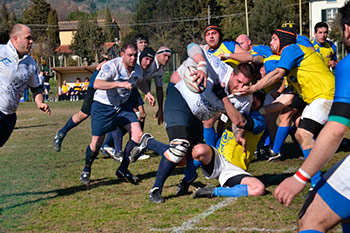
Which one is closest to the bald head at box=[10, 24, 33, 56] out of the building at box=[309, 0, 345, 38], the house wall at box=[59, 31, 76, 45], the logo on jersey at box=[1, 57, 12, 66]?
the logo on jersey at box=[1, 57, 12, 66]

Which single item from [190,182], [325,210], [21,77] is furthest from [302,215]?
[21,77]

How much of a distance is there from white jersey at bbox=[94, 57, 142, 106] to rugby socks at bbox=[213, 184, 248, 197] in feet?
7.49

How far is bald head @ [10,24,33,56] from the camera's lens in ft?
19.3

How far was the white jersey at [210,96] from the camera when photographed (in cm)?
518

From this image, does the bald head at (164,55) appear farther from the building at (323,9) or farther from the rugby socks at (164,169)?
the building at (323,9)

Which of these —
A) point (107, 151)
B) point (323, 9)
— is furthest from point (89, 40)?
point (107, 151)

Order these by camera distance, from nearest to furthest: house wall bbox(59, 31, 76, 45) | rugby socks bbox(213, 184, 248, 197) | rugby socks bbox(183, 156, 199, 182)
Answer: rugby socks bbox(213, 184, 248, 197) < rugby socks bbox(183, 156, 199, 182) < house wall bbox(59, 31, 76, 45)

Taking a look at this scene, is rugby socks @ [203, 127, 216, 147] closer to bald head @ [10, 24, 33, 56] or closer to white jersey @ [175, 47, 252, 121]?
white jersey @ [175, 47, 252, 121]

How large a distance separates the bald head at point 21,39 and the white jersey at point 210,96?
1.99 metres

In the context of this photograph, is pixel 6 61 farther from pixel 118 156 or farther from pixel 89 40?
pixel 89 40

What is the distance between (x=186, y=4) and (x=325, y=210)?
6574 cm

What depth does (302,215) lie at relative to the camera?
275 centimetres

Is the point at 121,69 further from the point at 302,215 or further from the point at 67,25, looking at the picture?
the point at 67,25

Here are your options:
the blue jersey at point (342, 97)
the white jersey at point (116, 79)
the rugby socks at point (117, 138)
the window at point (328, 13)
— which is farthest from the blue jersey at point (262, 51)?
the window at point (328, 13)
